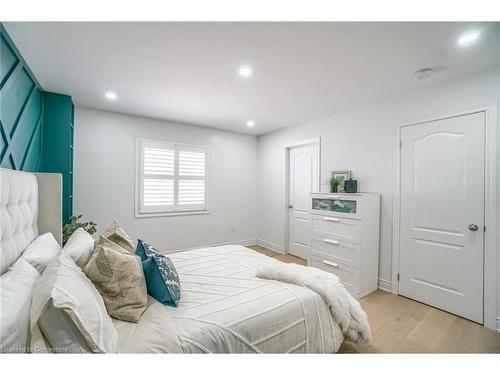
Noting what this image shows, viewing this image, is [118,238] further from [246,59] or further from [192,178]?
[192,178]

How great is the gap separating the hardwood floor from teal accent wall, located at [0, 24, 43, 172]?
315 centimetres

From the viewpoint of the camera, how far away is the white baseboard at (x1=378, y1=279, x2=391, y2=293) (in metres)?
2.68

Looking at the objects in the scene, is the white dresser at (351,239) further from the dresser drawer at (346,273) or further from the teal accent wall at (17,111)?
the teal accent wall at (17,111)

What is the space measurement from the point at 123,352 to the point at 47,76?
277cm

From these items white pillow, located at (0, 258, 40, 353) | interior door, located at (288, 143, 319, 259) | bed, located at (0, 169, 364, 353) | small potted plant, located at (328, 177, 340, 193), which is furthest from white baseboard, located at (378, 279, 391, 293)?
white pillow, located at (0, 258, 40, 353)

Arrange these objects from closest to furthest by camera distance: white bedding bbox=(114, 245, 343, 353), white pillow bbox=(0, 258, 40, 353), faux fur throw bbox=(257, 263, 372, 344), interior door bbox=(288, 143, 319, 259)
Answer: white pillow bbox=(0, 258, 40, 353), white bedding bbox=(114, 245, 343, 353), faux fur throw bbox=(257, 263, 372, 344), interior door bbox=(288, 143, 319, 259)

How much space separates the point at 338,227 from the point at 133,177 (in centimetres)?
318

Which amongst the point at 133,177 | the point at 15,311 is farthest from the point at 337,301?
the point at 133,177

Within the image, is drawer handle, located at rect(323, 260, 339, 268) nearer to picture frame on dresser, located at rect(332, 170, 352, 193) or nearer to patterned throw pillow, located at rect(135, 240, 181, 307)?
picture frame on dresser, located at rect(332, 170, 352, 193)

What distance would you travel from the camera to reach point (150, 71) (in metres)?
2.16

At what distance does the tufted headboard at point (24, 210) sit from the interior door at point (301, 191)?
3.29m

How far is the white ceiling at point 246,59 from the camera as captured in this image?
157 centimetres

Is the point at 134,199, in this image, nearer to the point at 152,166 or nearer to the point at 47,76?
the point at 152,166
